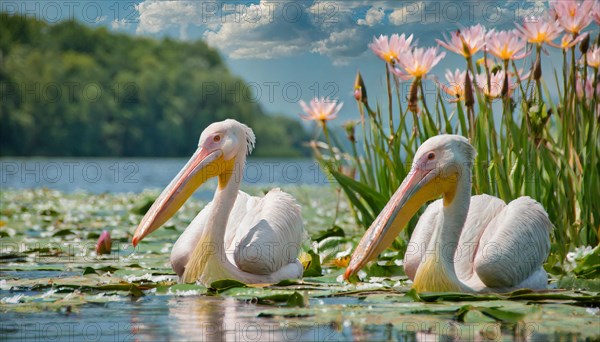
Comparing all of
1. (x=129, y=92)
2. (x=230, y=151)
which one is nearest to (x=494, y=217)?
(x=230, y=151)

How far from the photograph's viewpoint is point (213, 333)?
451 centimetres

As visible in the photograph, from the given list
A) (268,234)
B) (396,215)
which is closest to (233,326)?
(396,215)

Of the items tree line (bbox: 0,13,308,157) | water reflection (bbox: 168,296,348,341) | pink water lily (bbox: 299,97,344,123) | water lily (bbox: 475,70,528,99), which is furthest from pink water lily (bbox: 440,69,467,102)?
tree line (bbox: 0,13,308,157)

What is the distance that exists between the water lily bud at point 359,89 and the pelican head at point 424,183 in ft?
5.81

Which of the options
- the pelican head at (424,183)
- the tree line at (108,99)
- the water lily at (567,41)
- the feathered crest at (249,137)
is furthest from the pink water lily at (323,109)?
the tree line at (108,99)

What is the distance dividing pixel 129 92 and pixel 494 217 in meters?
56.7

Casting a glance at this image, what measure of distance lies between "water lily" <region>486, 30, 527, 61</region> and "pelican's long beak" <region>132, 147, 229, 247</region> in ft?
6.78

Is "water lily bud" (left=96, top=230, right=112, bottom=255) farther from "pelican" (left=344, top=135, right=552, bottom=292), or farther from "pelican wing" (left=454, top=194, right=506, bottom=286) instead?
"pelican wing" (left=454, top=194, right=506, bottom=286)

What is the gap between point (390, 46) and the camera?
720cm

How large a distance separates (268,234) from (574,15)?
268 cm

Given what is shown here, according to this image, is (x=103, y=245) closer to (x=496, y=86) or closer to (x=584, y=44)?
(x=496, y=86)

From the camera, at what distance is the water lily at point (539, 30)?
6.77 m

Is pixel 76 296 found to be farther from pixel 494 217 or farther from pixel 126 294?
pixel 494 217

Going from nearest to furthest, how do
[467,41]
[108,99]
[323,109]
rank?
[467,41], [323,109], [108,99]
